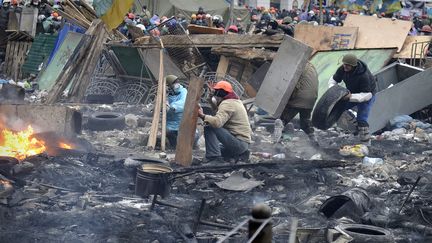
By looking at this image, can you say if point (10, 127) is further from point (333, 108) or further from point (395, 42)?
point (395, 42)

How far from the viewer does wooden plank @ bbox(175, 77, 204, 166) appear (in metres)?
9.43

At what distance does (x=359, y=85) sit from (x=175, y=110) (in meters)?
3.22

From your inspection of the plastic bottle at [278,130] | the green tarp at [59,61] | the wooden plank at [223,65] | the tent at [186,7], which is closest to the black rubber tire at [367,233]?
the plastic bottle at [278,130]

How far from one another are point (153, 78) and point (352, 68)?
19.1 ft

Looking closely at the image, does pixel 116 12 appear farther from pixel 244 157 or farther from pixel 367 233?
pixel 367 233

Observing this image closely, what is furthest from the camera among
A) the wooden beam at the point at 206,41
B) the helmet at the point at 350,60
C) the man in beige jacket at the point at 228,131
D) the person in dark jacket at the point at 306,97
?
the wooden beam at the point at 206,41

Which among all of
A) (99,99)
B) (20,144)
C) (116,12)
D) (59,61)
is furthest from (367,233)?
(59,61)

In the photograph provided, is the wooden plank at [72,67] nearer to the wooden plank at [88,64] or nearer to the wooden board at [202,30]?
the wooden plank at [88,64]

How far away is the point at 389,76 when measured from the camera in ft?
49.0

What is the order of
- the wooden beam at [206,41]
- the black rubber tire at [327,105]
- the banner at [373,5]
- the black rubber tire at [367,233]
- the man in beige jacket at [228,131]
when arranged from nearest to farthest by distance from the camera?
1. the black rubber tire at [367,233]
2. the man in beige jacket at [228,131]
3. the black rubber tire at [327,105]
4. the wooden beam at [206,41]
5. the banner at [373,5]

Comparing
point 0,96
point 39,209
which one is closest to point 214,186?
point 39,209

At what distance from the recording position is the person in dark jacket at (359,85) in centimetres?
1138

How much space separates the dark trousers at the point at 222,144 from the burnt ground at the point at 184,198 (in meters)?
0.34

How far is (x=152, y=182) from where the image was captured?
772 cm
